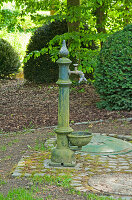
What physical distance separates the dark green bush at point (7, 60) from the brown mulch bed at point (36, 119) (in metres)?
3.23

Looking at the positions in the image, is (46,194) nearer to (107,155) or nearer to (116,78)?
(107,155)

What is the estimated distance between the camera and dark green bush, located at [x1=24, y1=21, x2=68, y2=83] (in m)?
11.6

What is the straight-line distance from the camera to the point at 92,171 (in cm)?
388

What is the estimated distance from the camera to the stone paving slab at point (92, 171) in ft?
10.9

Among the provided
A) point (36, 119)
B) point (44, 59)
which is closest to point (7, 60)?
point (44, 59)

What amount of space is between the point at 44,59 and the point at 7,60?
358 centimetres

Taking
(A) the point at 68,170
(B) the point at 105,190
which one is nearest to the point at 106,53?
(A) the point at 68,170

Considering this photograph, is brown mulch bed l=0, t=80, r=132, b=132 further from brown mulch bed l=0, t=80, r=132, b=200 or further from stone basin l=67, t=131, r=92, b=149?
stone basin l=67, t=131, r=92, b=149

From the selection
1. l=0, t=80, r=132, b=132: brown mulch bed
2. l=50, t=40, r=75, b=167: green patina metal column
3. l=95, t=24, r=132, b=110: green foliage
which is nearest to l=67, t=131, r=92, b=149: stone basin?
l=50, t=40, r=75, b=167: green patina metal column

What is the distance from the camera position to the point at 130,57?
23.5 ft

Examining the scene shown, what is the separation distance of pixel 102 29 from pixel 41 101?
4019 mm

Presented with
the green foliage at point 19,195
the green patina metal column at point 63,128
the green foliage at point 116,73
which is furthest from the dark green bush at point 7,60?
the green foliage at point 19,195

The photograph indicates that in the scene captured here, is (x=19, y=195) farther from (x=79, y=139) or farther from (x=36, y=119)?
(x=36, y=119)

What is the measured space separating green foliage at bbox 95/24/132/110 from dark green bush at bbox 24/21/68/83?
4.15 m
